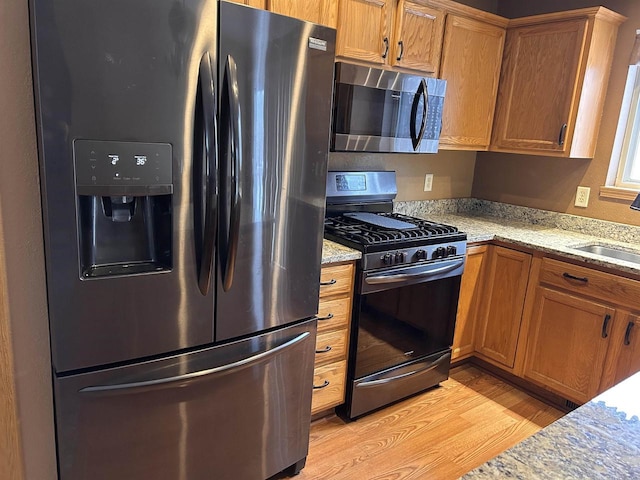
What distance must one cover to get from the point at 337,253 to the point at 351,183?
2.40 feet

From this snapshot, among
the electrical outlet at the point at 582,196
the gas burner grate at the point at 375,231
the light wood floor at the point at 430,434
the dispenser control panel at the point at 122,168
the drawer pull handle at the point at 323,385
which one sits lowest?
the light wood floor at the point at 430,434

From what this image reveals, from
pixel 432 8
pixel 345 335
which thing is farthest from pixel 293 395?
pixel 432 8

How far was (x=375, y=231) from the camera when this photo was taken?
7.63ft

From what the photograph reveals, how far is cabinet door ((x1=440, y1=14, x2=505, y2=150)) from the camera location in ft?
8.75

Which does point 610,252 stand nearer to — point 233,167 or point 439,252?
point 439,252

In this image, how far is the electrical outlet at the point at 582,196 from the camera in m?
2.95

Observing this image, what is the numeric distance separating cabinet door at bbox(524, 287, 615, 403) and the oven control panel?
20.9 inches

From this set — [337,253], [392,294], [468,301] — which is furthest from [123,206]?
[468,301]

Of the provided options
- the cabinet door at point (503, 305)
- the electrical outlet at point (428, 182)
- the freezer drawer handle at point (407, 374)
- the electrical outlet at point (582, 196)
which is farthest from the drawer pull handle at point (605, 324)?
the electrical outlet at point (428, 182)

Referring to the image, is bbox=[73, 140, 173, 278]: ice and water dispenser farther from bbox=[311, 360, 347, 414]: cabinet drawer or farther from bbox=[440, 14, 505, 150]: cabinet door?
bbox=[440, 14, 505, 150]: cabinet door

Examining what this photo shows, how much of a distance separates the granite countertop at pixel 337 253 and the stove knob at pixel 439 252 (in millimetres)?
486

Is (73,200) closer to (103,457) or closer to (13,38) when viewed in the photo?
(13,38)

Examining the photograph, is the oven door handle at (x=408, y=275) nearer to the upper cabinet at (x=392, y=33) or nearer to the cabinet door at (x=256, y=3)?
the upper cabinet at (x=392, y=33)

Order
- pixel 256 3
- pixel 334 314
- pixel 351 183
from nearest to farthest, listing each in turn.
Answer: pixel 256 3 < pixel 334 314 < pixel 351 183
